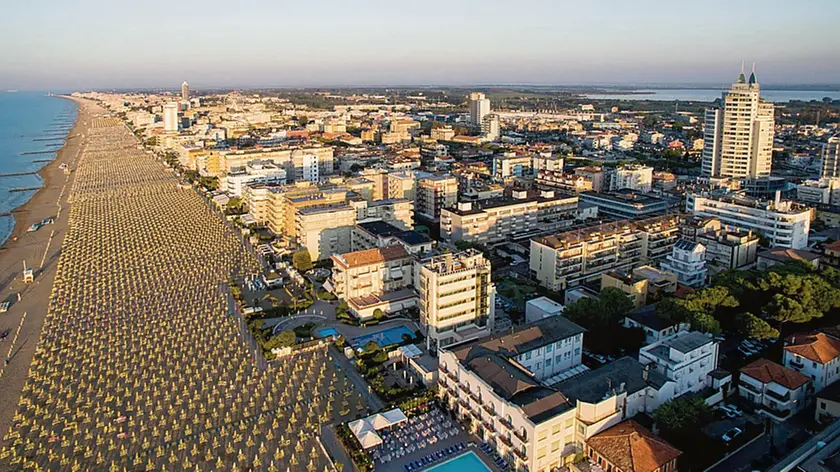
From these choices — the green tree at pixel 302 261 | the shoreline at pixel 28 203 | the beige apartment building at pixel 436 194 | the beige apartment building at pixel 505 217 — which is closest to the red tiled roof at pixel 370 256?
the green tree at pixel 302 261

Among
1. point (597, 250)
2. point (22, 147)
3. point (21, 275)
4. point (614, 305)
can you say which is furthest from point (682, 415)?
point (22, 147)

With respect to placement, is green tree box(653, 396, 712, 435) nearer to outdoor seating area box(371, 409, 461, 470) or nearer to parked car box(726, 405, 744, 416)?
parked car box(726, 405, 744, 416)

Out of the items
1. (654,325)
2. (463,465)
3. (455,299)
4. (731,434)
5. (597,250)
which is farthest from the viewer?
(597,250)

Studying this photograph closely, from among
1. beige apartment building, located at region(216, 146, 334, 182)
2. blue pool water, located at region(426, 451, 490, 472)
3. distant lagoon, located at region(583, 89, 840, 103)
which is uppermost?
distant lagoon, located at region(583, 89, 840, 103)

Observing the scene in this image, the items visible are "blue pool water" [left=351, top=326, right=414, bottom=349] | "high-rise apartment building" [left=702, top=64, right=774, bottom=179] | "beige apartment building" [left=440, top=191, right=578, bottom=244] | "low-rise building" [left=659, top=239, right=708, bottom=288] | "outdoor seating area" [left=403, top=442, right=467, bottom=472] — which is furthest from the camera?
"high-rise apartment building" [left=702, top=64, right=774, bottom=179]

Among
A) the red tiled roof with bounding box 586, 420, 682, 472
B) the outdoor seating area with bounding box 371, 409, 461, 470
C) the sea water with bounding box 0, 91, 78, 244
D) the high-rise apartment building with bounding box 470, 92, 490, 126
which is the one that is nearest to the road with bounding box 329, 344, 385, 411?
the outdoor seating area with bounding box 371, 409, 461, 470

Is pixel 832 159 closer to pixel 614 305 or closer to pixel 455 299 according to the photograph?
pixel 614 305

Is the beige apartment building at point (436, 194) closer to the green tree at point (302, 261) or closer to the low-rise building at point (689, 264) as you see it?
the green tree at point (302, 261)
